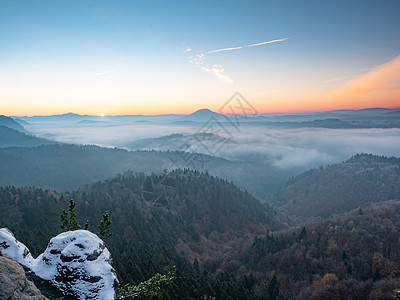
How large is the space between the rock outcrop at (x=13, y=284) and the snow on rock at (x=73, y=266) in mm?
3390

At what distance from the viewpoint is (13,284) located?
10.6m

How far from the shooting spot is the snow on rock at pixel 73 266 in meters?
15.4

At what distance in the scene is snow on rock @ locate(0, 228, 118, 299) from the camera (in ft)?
50.4

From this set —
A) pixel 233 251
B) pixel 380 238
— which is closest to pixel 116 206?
pixel 233 251

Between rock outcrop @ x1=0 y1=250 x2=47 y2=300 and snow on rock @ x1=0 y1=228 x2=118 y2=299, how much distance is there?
339 cm

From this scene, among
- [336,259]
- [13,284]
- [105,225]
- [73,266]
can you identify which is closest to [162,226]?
[336,259]

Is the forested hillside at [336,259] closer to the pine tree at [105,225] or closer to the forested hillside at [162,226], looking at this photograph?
the forested hillside at [162,226]

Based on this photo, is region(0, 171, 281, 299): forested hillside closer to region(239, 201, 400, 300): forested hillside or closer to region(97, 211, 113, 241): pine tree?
region(239, 201, 400, 300): forested hillside

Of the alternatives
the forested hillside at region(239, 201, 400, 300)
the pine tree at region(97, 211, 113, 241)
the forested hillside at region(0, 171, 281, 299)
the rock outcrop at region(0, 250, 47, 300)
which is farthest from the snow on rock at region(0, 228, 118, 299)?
the forested hillside at region(239, 201, 400, 300)

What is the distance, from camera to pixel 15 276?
11.1 m

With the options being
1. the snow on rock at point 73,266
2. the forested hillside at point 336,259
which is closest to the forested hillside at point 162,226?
the forested hillside at point 336,259

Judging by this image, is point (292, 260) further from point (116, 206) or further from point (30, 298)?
point (30, 298)

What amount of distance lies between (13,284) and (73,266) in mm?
5384

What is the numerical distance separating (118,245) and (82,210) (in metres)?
54.9
